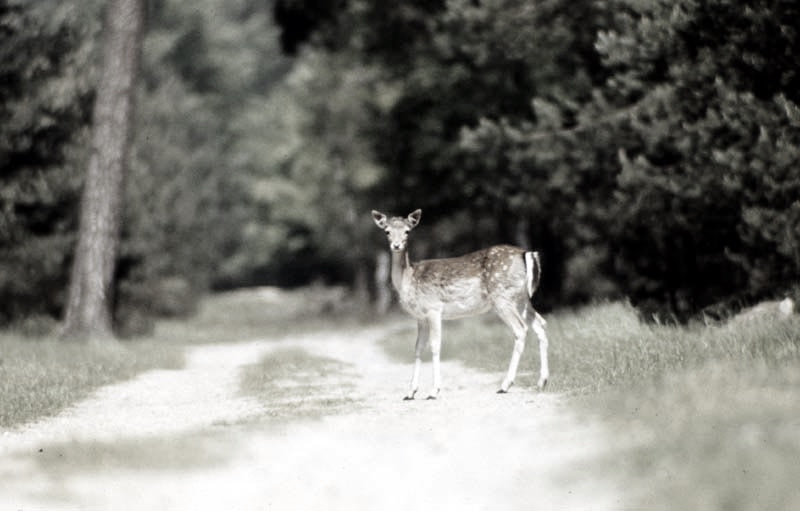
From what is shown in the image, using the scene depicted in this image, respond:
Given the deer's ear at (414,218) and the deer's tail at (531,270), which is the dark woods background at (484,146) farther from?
the deer's ear at (414,218)

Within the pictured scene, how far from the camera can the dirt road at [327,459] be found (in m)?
7.64

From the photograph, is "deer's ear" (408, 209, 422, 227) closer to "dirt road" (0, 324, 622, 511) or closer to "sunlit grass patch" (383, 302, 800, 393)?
"dirt road" (0, 324, 622, 511)

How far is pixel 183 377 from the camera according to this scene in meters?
17.2

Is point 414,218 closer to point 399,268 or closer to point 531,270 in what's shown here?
point 399,268

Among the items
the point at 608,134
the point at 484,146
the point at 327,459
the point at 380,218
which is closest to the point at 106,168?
the point at 484,146

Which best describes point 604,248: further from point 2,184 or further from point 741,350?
point 2,184

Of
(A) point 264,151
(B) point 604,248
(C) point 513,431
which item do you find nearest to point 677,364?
(C) point 513,431

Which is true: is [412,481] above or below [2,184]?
below

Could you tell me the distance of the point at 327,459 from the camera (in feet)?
29.1

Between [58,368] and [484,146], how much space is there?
1131 centimetres

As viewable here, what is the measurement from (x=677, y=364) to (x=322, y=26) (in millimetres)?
26965

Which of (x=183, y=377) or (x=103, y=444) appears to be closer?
(x=103, y=444)

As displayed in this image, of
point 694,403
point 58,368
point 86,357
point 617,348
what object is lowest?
point 86,357

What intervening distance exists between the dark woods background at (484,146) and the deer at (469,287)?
5.32 m
